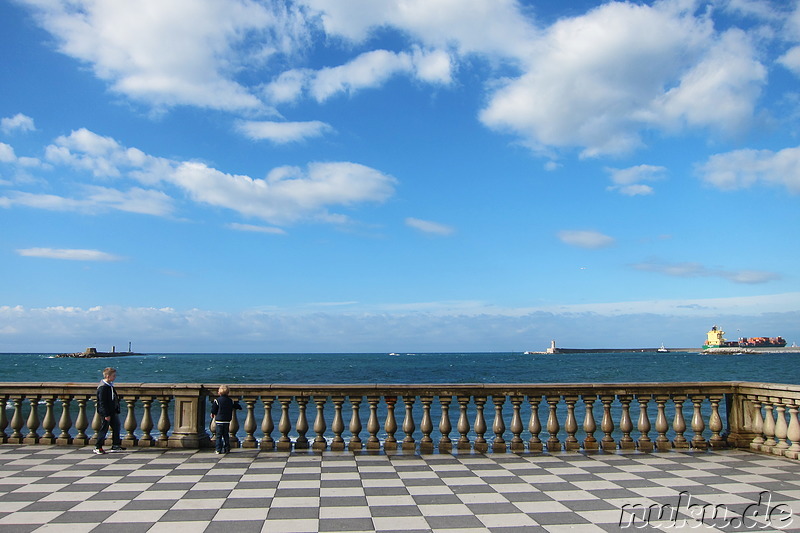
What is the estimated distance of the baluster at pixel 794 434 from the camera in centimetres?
924

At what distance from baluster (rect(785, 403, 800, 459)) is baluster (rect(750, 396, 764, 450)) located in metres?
0.62

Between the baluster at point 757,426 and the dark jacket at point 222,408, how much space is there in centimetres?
822

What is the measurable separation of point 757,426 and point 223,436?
8.44 metres

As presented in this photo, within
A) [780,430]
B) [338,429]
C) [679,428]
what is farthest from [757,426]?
[338,429]

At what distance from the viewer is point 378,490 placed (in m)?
7.43

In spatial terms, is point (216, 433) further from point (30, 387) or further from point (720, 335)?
point (720, 335)

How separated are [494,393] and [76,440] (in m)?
6.93

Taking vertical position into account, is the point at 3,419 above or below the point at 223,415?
below

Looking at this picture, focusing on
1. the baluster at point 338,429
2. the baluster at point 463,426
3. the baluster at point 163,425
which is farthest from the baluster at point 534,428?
the baluster at point 163,425

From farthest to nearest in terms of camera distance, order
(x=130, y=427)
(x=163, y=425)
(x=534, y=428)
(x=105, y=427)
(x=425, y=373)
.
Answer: (x=425, y=373) → (x=130, y=427) → (x=163, y=425) → (x=534, y=428) → (x=105, y=427)

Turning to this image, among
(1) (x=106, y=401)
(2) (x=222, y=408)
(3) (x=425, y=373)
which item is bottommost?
(3) (x=425, y=373)

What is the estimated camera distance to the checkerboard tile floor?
6.05m

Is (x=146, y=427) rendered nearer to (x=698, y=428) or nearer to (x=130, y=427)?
(x=130, y=427)

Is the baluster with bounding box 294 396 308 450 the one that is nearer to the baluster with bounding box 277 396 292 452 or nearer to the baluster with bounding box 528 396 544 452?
the baluster with bounding box 277 396 292 452
